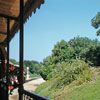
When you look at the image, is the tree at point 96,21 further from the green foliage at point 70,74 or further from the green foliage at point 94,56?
the green foliage at point 70,74

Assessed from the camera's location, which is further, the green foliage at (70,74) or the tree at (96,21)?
the tree at (96,21)

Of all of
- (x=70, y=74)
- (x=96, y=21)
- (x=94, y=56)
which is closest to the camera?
(x=70, y=74)

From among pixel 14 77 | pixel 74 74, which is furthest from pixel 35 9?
pixel 74 74

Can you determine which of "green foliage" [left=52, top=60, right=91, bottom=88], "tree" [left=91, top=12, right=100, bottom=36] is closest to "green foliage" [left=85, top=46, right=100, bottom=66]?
"tree" [left=91, top=12, right=100, bottom=36]

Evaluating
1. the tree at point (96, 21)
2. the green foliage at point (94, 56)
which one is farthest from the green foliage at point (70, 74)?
the tree at point (96, 21)

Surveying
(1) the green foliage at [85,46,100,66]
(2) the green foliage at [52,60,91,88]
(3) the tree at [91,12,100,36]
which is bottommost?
(2) the green foliage at [52,60,91,88]

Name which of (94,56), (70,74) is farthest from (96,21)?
(70,74)

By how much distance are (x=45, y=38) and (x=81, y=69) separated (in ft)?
58.3

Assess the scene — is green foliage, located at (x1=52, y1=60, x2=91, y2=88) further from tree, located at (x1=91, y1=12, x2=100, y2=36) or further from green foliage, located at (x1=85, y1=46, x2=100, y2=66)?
tree, located at (x1=91, y1=12, x2=100, y2=36)

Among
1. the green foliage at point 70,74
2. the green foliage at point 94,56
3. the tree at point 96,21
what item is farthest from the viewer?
the tree at point 96,21

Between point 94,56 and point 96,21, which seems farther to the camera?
point 96,21

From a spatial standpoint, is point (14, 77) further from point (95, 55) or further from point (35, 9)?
point (95, 55)

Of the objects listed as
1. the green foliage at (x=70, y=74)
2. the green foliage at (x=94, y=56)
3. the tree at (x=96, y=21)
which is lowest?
the green foliage at (x=70, y=74)

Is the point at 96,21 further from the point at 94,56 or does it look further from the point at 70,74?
the point at 70,74
